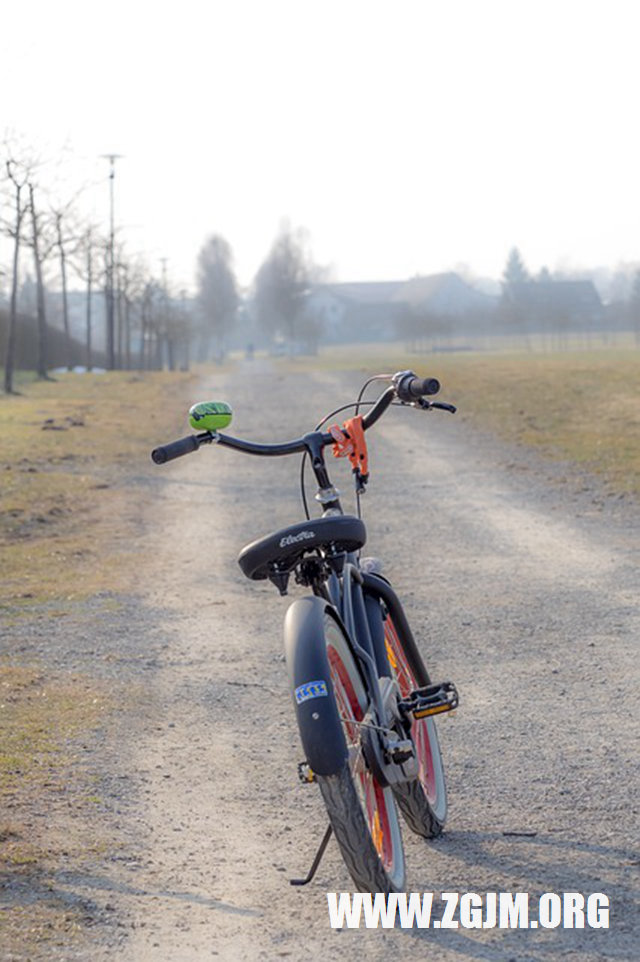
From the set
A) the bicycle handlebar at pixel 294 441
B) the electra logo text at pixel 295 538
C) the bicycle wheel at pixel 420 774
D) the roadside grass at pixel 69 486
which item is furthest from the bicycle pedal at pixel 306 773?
the roadside grass at pixel 69 486

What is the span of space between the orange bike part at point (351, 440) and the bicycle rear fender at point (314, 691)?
62 cm

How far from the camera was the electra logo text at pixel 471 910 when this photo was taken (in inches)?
145

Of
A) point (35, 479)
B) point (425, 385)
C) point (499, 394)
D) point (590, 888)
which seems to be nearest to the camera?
point (590, 888)

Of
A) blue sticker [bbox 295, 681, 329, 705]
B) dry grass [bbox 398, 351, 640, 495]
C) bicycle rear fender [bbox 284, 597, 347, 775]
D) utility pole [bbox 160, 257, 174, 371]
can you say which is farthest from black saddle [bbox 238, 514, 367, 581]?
utility pole [bbox 160, 257, 174, 371]

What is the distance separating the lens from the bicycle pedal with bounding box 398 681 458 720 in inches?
167

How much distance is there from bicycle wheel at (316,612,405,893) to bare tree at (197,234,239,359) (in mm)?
113099

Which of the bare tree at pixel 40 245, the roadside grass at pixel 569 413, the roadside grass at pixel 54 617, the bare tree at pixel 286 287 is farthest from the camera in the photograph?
the bare tree at pixel 286 287

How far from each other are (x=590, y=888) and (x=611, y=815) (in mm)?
675

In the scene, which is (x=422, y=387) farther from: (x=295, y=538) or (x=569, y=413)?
(x=569, y=413)

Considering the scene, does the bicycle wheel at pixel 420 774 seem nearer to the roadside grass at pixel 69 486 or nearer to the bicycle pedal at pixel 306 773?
the bicycle pedal at pixel 306 773

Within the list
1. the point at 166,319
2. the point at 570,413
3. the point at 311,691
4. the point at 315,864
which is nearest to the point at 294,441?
the point at 311,691

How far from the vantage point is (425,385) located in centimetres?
423

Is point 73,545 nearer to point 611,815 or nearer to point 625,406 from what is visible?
point 611,815

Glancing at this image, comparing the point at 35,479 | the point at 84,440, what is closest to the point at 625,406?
the point at 84,440
